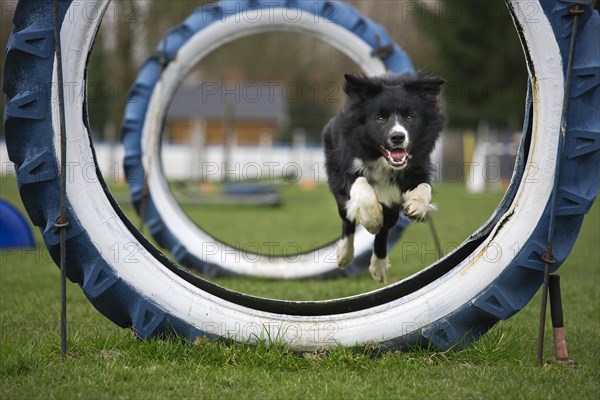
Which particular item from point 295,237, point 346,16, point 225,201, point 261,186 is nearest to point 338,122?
point 346,16

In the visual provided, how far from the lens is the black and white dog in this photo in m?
4.51

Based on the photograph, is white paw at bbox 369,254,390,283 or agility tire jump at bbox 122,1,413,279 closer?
white paw at bbox 369,254,390,283

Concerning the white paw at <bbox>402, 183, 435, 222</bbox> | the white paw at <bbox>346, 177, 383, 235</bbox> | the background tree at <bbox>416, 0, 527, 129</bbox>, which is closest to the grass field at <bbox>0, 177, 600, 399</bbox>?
the white paw at <bbox>402, 183, 435, 222</bbox>

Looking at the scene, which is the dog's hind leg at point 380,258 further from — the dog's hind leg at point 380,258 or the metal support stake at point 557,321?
the metal support stake at point 557,321

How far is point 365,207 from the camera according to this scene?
178 inches

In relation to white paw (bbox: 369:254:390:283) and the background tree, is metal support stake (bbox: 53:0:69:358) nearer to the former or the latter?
white paw (bbox: 369:254:390:283)

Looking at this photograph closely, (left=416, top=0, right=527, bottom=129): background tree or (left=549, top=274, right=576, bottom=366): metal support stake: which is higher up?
(left=416, top=0, right=527, bottom=129): background tree

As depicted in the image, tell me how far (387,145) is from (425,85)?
50 cm

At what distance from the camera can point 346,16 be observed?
684 centimetres

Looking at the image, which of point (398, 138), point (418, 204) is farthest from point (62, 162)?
point (418, 204)

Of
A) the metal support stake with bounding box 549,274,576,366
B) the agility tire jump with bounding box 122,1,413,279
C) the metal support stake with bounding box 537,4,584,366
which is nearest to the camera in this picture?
the metal support stake with bounding box 537,4,584,366

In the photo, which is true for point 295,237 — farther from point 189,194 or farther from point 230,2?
point 189,194

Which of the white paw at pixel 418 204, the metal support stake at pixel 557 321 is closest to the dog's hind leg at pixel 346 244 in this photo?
the white paw at pixel 418 204

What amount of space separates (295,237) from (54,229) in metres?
6.96
